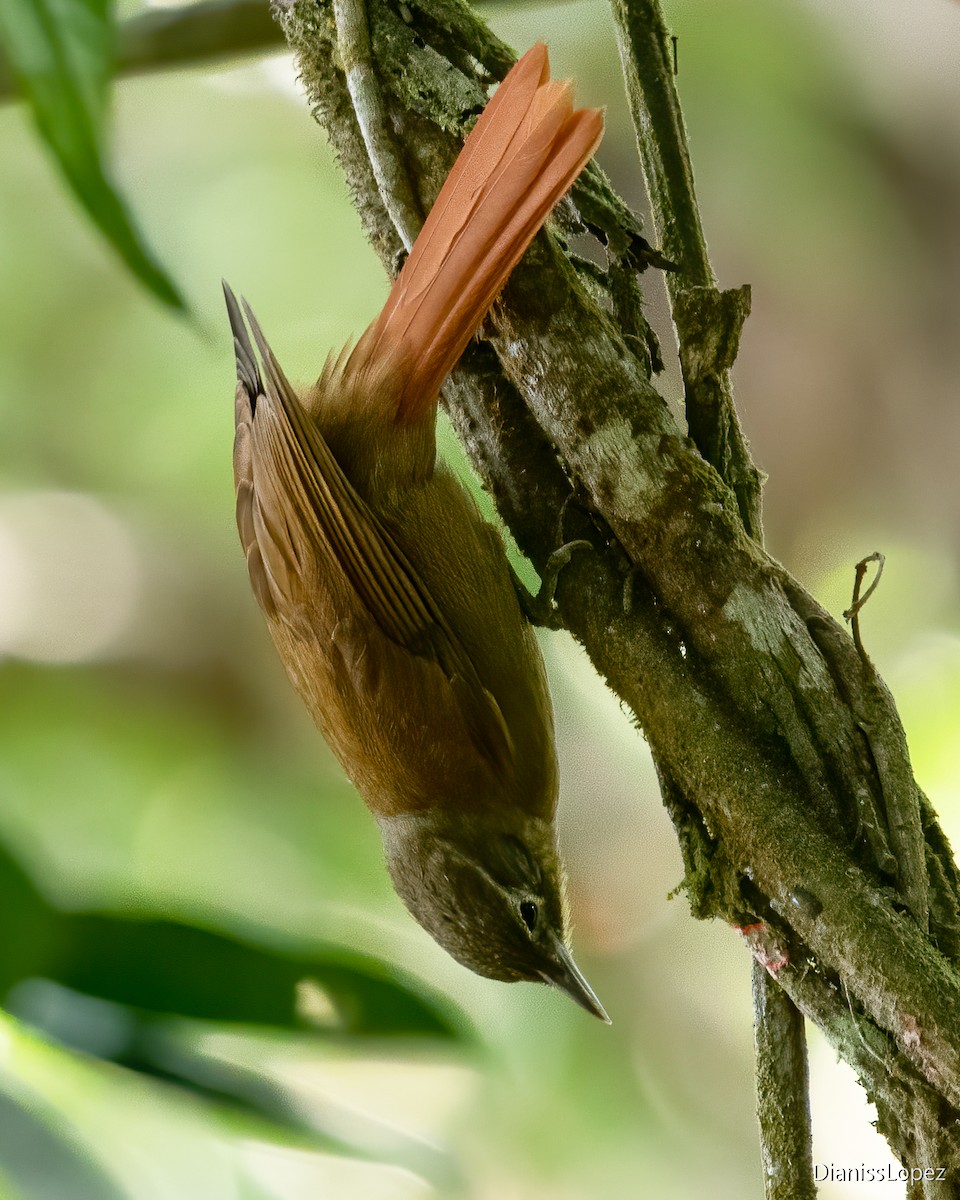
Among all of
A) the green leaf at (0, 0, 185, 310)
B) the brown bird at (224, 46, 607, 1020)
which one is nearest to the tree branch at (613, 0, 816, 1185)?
the brown bird at (224, 46, 607, 1020)

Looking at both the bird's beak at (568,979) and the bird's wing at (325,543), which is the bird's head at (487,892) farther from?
the bird's wing at (325,543)

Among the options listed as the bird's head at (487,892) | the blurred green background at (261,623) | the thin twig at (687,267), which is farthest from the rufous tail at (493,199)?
the bird's head at (487,892)

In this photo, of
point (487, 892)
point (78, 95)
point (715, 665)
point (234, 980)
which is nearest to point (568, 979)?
point (487, 892)

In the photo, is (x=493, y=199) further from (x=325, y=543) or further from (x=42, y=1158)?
(x=42, y=1158)

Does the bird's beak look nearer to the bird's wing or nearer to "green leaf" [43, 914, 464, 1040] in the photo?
"green leaf" [43, 914, 464, 1040]

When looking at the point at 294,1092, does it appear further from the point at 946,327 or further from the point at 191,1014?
the point at 946,327

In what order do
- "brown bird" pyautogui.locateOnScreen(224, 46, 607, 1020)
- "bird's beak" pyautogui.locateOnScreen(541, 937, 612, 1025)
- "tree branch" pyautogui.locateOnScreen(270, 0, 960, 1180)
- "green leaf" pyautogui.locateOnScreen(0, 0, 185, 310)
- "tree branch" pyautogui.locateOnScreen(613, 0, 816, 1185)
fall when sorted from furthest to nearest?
"green leaf" pyautogui.locateOnScreen(0, 0, 185, 310)
"bird's beak" pyautogui.locateOnScreen(541, 937, 612, 1025)
"brown bird" pyautogui.locateOnScreen(224, 46, 607, 1020)
"tree branch" pyautogui.locateOnScreen(613, 0, 816, 1185)
"tree branch" pyautogui.locateOnScreen(270, 0, 960, 1180)
